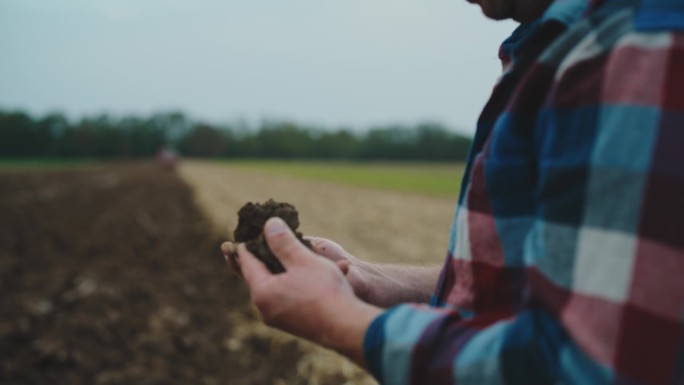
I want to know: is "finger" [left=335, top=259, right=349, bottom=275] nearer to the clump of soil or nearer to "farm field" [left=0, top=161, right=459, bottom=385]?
the clump of soil

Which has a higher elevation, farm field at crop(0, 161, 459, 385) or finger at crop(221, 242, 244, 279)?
finger at crop(221, 242, 244, 279)

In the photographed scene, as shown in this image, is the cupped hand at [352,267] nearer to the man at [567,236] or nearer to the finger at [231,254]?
the finger at [231,254]

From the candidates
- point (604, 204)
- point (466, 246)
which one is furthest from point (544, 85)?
point (466, 246)

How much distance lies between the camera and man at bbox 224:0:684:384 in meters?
0.98

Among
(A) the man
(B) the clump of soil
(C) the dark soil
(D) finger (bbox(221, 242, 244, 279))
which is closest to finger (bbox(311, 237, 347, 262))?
(B) the clump of soil

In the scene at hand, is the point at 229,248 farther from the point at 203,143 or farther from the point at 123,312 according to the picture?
the point at 203,143

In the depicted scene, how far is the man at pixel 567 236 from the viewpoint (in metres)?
0.98

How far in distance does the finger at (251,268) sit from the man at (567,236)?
16cm

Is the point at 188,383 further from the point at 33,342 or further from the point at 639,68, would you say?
the point at 639,68

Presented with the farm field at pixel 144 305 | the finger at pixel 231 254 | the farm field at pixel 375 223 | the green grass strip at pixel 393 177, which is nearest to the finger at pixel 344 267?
the finger at pixel 231 254

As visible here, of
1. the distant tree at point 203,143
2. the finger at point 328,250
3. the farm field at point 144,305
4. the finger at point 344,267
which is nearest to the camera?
the finger at point 344,267

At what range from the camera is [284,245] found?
1532mm

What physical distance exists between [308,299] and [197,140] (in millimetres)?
108989

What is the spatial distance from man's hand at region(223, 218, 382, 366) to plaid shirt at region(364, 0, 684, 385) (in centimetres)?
7
